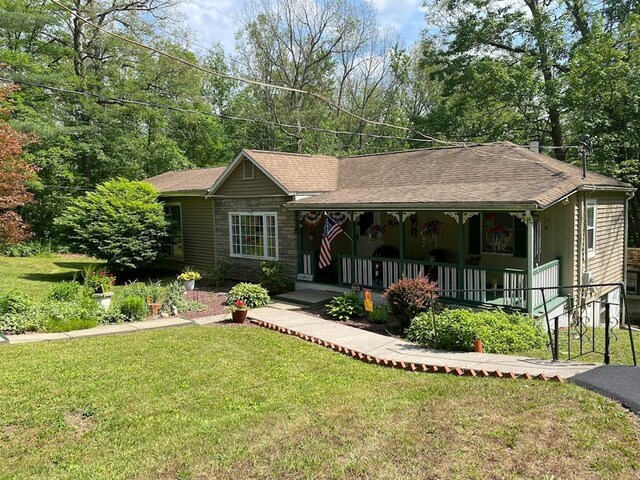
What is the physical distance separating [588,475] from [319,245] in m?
11.7

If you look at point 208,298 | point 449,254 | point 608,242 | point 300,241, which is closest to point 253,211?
point 300,241

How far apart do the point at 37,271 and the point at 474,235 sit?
15892 mm

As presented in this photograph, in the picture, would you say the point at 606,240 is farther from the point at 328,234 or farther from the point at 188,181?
the point at 188,181

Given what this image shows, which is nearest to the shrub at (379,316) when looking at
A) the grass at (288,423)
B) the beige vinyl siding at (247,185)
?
the grass at (288,423)

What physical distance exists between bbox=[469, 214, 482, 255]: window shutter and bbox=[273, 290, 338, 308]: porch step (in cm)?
407

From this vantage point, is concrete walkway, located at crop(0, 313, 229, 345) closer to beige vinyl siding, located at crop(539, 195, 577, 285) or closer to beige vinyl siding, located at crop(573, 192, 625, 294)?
beige vinyl siding, located at crop(539, 195, 577, 285)

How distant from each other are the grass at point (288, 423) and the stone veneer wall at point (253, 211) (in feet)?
24.5

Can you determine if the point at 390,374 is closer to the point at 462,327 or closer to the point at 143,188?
the point at 462,327

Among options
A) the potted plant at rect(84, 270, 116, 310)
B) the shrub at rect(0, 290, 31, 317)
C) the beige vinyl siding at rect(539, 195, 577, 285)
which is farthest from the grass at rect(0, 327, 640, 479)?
the beige vinyl siding at rect(539, 195, 577, 285)

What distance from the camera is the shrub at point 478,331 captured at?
870 cm

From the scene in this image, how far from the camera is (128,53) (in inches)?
Answer: 1176

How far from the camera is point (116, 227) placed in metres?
16.5

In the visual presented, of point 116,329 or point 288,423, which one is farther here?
point 116,329

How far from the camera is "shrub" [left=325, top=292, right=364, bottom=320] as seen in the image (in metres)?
11.5
